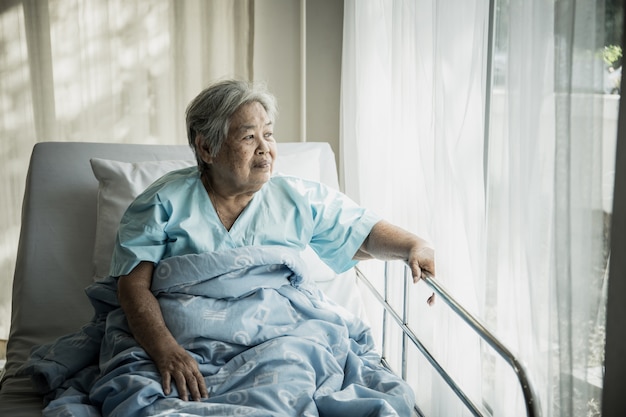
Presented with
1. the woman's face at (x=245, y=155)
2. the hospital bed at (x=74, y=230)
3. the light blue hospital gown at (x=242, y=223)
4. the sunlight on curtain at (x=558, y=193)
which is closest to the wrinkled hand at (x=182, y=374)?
the light blue hospital gown at (x=242, y=223)

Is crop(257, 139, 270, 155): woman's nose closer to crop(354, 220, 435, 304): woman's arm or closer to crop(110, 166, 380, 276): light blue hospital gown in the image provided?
crop(110, 166, 380, 276): light blue hospital gown

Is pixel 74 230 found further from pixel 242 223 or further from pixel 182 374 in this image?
pixel 182 374

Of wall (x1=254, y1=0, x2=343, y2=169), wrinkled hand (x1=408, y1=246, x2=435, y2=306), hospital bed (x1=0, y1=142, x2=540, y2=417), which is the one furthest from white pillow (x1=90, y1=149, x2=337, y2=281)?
wall (x1=254, y1=0, x2=343, y2=169)

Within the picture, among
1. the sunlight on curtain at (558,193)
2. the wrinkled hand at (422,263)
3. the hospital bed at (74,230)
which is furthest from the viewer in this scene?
the hospital bed at (74,230)

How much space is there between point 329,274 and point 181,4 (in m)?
1.58

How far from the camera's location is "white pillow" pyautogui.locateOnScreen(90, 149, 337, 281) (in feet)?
7.23

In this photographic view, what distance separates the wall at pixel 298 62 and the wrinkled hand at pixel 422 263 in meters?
1.61

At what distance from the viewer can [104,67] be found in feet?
10.6

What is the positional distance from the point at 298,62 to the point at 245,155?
154cm

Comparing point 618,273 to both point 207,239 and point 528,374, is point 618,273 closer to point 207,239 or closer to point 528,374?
point 528,374

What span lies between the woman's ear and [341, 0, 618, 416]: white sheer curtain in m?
0.66

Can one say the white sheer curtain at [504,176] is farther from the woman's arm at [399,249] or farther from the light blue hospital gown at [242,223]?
the light blue hospital gown at [242,223]

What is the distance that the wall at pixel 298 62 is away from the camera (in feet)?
10.7

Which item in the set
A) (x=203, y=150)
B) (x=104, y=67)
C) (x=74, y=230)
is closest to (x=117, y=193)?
(x=74, y=230)
